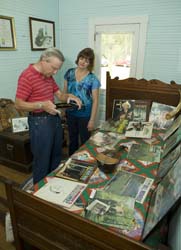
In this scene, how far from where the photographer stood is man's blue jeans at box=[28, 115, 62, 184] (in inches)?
61.7

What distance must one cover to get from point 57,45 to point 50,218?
3.04 m

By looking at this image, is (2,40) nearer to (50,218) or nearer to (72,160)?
(72,160)

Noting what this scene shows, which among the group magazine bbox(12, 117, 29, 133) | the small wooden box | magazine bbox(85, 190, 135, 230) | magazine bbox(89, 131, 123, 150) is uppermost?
magazine bbox(89, 131, 123, 150)

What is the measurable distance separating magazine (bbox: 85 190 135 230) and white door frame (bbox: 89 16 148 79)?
219cm

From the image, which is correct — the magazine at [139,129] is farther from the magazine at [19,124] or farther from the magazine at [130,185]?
the magazine at [19,124]

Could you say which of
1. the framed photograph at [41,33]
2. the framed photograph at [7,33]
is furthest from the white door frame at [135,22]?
the framed photograph at [7,33]

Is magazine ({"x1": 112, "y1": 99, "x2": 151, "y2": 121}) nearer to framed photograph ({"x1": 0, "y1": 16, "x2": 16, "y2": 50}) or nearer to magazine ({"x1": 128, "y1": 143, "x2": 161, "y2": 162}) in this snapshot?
magazine ({"x1": 128, "y1": 143, "x2": 161, "y2": 162})

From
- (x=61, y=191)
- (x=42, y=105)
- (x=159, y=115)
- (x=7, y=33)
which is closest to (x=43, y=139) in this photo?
(x=42, y=105)

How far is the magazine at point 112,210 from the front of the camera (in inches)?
36.9

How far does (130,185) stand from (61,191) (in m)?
0.42

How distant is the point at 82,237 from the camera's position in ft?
2.65

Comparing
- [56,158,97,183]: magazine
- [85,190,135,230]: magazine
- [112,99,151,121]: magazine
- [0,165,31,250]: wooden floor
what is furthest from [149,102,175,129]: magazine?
[0,165,31,250]: wooden floor

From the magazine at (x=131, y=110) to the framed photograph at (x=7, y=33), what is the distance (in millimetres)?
1535

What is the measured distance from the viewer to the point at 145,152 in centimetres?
163
